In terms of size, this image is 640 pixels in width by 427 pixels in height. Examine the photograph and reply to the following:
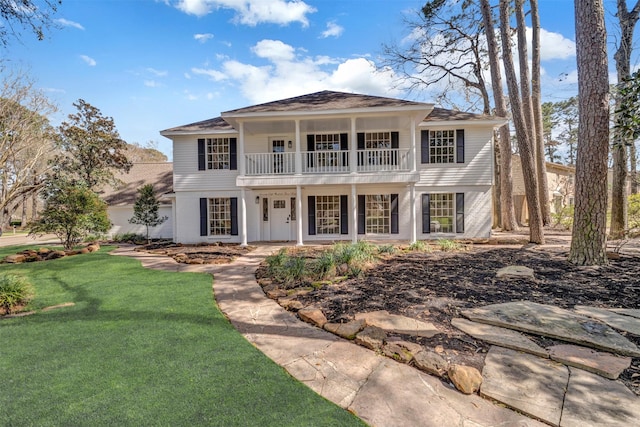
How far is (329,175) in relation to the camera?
9891 millimetres

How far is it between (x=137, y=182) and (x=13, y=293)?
51.0ft

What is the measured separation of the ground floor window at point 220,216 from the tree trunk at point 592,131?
10765mm

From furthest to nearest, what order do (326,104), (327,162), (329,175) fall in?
(327,162), (326,104), (329,175)

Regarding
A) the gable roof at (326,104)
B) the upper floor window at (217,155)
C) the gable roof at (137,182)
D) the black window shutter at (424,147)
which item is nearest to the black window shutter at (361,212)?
the black window shutter at (424,147)

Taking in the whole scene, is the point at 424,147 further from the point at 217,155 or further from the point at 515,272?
the point at 217,155

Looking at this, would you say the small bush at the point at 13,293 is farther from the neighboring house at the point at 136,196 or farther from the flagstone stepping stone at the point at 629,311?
the neighboring house at the point at 136,196

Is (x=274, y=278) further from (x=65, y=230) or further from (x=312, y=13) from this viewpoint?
(x=312, y=13)

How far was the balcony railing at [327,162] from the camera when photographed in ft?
33.8

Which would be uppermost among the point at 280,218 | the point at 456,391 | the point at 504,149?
the point at 504,149

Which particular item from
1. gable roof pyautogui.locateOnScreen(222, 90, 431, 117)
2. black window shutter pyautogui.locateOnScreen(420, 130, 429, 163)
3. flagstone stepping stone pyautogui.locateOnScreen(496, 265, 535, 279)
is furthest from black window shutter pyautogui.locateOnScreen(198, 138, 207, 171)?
flagstone stepping stone pyautogui.locateOnScreen(496, 265, 535, 279)

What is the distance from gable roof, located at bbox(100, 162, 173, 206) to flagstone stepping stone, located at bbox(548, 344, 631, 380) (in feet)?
54.1

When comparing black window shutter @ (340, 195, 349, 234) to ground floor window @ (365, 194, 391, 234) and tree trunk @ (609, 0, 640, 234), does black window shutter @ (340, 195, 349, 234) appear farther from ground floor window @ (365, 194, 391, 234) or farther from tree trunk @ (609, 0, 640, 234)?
tree trunk @ (609, 0, 640, 234)

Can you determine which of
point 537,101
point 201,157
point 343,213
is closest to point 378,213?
point 343,213

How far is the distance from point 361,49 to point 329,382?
52.7ft
